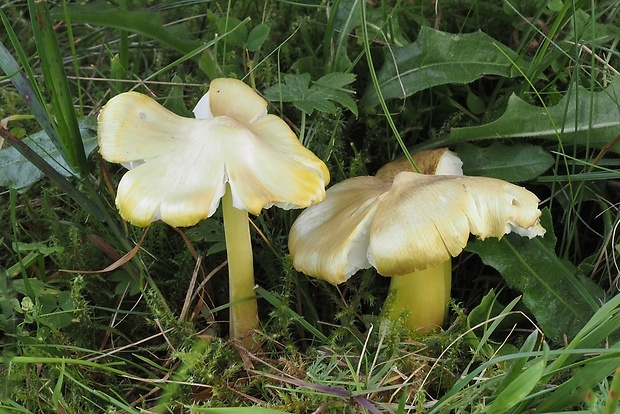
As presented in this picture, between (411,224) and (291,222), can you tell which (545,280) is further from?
(291,222)

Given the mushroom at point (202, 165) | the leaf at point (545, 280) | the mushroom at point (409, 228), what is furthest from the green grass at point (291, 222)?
the mushroom at point (202, 165)

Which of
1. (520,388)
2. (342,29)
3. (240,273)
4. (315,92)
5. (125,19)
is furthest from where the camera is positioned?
(342,29)

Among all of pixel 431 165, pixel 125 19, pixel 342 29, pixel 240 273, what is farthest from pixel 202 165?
pixel 342 29

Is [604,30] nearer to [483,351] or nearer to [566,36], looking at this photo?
[566,36]

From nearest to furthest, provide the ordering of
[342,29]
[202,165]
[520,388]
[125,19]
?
[520,388], [202,165], [125,19], [342,29]

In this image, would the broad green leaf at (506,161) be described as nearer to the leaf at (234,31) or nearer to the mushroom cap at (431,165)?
the mushroom cap at (431,165)
